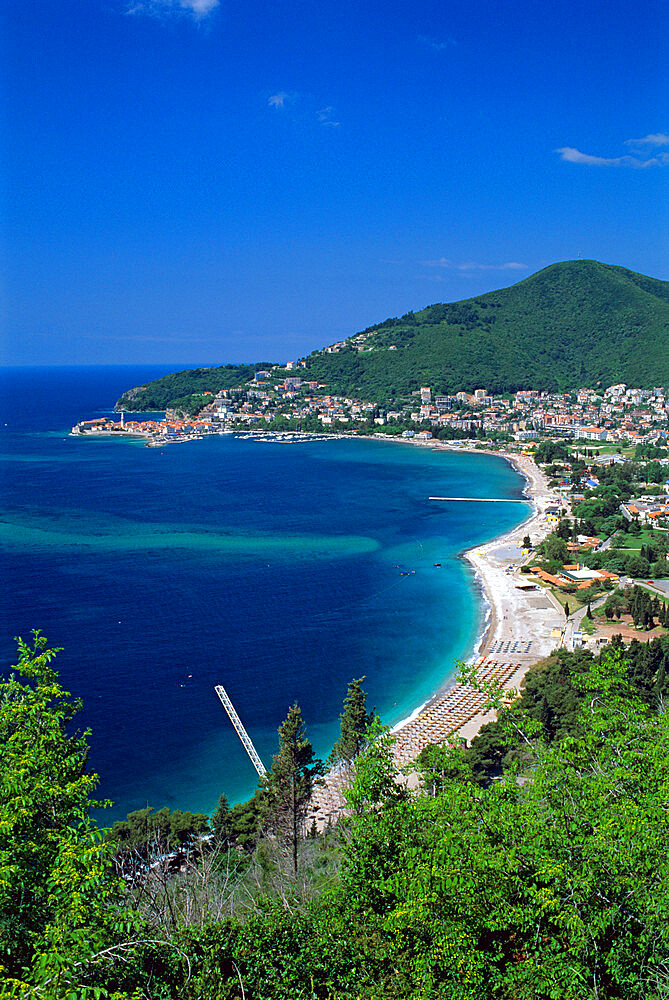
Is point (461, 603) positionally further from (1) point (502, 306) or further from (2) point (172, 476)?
(1) point (502, 306)

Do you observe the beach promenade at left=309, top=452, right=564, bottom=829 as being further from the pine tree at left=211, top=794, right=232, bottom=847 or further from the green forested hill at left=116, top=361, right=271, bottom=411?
the green forested hill at left=116, top=361, right=271, bottom=411

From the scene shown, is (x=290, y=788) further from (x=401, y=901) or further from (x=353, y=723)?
(x=401, y=901)

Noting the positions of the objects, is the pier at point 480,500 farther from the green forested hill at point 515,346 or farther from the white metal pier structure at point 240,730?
the green forested hill at point 515,346

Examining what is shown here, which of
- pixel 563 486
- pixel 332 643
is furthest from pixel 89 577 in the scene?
pixel 563 486

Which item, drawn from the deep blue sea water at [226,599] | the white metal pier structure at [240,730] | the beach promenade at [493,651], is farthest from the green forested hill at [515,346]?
the white metal pier structure at [240,730]


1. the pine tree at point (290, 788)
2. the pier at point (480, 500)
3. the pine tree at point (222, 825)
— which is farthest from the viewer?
the pier at point (480, 500)

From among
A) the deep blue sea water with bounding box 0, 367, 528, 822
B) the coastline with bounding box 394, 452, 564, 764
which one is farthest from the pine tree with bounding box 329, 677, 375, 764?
the deep blue sea water with bounding box 0, 367, 528, 822
